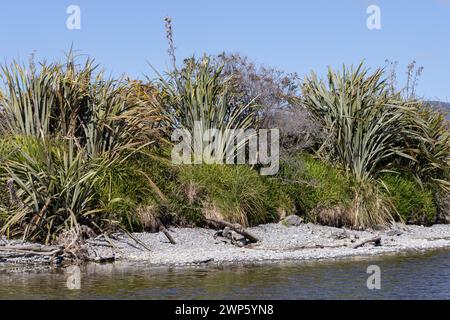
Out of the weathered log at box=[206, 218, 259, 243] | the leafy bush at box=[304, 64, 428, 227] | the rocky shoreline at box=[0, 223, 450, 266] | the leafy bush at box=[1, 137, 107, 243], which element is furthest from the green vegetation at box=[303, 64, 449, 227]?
the leafy bush at box=[1, 137, 107, 243]

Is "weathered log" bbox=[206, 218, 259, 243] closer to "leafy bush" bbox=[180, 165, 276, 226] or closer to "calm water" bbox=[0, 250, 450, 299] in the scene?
"leafy bush" bbox=[180, 165, 276, 226]

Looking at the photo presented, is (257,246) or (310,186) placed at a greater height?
(310,186)

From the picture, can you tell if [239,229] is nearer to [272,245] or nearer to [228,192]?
[272,245]

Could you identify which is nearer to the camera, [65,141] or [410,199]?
[65,141]

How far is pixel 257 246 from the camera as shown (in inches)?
710

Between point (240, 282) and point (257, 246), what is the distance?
3710 mm

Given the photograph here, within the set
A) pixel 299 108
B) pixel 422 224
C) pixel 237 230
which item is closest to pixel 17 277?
pixel 237 230

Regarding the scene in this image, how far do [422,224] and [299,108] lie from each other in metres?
4.58

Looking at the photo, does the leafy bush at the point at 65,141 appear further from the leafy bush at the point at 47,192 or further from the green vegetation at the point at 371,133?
the green vegetation at the point at 371,133

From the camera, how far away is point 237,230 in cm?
1783

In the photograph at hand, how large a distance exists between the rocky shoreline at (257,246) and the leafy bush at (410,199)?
1389 millimetres

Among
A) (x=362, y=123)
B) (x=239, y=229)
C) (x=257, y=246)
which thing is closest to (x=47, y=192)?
(x=239, y=229)

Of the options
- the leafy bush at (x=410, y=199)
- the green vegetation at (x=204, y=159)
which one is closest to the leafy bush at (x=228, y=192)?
the green vegetation at (x=204, y=159)
